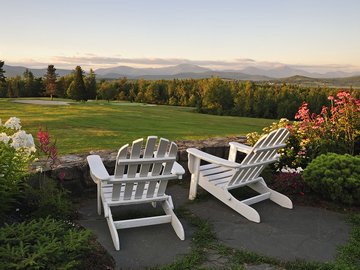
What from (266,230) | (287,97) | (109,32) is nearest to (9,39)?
(109,32)

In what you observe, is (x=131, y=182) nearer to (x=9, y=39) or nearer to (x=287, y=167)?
(x=287, y=167)

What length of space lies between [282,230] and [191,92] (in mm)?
55701

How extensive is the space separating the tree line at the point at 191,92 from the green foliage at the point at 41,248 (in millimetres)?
44455

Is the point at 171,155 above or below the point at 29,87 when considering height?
above

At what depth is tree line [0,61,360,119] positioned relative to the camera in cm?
4664

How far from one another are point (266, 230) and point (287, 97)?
152ft

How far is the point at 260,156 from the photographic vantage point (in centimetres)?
430

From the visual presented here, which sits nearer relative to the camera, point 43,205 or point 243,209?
point 43,205

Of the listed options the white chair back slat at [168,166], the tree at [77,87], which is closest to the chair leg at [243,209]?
the white chair back slat at [168,166]

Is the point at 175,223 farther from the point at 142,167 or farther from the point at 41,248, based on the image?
the point at 41,248

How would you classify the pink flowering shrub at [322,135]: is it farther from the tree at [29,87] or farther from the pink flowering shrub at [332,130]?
the tree at [29,87]

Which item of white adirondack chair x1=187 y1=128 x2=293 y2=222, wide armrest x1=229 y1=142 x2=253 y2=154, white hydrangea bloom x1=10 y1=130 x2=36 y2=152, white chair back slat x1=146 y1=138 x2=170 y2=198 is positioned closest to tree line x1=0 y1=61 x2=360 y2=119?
wide armrest x1=229 y1=142 x2=253 y2=154

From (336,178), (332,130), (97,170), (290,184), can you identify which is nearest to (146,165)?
(97,170)

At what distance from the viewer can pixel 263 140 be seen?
13.5 feet
